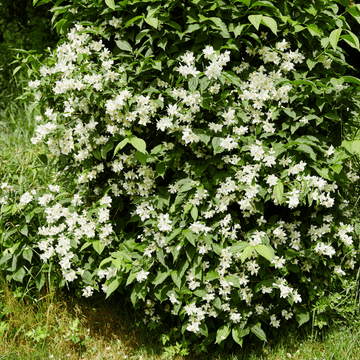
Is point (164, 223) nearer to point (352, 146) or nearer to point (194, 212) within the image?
point (194, 212)

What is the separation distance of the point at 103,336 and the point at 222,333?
915mm

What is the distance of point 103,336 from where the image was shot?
283cm

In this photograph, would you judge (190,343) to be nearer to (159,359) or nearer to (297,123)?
(159,359)

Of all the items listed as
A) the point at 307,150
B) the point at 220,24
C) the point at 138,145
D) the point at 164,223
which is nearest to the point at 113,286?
the point at 164,223

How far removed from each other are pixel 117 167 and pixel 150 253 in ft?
1.89

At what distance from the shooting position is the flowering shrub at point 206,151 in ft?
7.50

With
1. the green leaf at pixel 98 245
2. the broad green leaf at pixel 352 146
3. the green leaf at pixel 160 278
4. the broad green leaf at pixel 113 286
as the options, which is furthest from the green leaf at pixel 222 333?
the broad green leaf at pixel 352 146

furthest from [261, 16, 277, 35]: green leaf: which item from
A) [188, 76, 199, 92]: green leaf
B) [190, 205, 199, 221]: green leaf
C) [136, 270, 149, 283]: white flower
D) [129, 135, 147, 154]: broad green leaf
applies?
[136, 270, 149, 283]: white flower

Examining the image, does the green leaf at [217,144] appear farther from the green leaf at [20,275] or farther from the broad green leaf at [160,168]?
the green leaf at [20,275]

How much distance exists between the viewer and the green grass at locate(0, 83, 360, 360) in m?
2.63

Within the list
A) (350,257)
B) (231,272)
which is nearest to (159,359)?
(231,272)

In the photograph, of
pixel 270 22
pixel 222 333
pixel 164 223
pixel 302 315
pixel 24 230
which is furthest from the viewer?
pixel 24 230

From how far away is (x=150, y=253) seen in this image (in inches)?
96.2

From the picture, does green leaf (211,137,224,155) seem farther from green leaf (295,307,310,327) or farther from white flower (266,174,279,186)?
green leaf (295,307,310,327)
